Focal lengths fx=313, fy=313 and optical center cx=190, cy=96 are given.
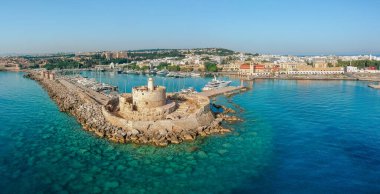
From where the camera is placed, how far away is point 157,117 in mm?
21172

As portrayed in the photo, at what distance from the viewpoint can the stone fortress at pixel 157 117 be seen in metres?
19.6

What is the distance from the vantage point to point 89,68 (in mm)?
91188

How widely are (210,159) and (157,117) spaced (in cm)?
612

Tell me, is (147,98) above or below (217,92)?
above

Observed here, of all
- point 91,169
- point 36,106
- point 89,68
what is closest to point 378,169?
point 91,169

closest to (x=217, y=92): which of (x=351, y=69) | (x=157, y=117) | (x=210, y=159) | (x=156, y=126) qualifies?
(x=157, y=117)

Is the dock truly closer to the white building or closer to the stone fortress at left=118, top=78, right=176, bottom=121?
the stone fortress at left=118, top=78, right=176, bottom=121

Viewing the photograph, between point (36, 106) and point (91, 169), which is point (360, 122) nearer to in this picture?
point (91, 169)

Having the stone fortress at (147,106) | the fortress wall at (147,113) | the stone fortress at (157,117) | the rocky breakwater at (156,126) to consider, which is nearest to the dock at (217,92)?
the stone fortress at (157,117)

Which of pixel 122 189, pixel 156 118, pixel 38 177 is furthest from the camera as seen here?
pixel 156 118

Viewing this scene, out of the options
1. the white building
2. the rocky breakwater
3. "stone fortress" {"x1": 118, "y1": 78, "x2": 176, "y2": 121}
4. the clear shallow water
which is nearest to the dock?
the clear shallow water

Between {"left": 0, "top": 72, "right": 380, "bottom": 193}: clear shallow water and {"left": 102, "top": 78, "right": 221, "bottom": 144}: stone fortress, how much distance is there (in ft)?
4.67

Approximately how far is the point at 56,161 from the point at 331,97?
101 feet

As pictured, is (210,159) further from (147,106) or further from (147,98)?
(147,98)
